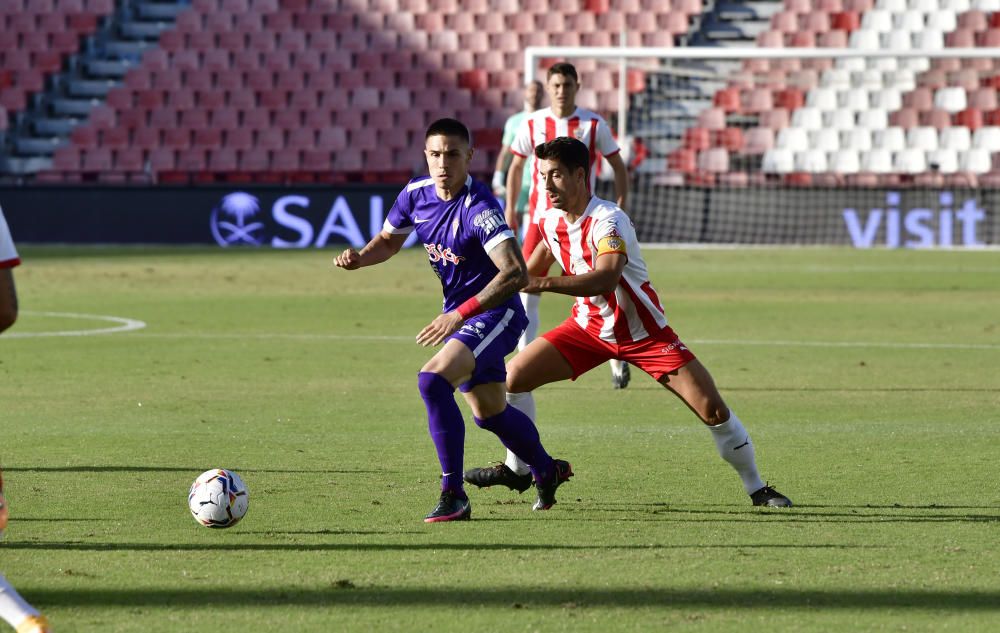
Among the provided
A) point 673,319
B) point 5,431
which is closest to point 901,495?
point 5,431

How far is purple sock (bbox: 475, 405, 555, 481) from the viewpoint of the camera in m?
6.39

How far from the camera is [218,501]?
5809 mm

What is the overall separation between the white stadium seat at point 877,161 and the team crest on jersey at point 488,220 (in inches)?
804

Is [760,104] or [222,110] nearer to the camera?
[760,104]

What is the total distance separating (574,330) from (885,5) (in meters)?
23.5

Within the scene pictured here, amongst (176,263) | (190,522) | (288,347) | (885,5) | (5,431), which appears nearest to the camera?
(190,522)

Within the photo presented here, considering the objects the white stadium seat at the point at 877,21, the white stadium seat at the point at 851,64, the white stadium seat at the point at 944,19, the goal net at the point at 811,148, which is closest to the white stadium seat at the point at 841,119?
the goal net at the point at 811,148

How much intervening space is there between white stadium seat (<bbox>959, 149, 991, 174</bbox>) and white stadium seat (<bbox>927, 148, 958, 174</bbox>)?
0.13 metres

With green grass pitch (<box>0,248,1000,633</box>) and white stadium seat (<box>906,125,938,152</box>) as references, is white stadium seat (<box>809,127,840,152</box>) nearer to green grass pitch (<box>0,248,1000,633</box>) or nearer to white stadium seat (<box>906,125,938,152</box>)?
white stadium seat (<box>906,125,938,152</box>)

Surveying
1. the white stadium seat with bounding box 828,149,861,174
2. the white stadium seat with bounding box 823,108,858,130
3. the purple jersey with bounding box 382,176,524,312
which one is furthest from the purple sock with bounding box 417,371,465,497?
the white stadium seat with bounding box 823,108,858,130

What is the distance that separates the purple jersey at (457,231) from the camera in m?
6.38

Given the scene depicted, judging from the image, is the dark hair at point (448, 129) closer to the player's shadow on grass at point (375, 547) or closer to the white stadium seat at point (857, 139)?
the player's shadow on grass at point (375, 547)

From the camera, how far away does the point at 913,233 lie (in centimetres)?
2403

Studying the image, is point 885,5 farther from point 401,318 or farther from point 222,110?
point 401,318
